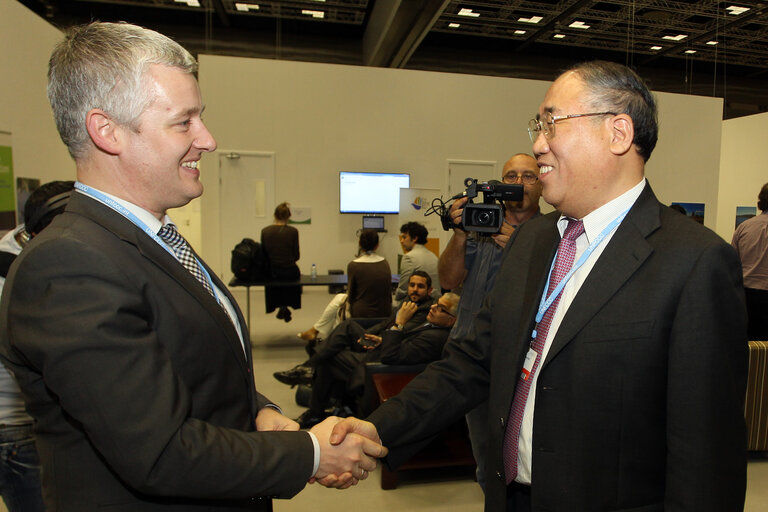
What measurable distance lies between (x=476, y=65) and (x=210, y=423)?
40.2ft

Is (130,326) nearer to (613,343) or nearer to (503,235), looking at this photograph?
(613,343)

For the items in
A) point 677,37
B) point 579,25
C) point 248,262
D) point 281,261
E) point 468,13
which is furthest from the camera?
point 677,37

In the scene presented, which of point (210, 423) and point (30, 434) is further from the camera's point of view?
point (30, 434)

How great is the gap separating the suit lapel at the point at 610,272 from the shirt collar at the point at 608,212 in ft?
0.19

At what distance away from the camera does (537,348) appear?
1.35 metres

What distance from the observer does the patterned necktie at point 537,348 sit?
1.35m

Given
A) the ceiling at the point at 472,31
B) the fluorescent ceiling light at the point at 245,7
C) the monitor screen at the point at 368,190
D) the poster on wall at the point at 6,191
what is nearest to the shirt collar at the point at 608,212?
the poster on wall at the point at 6,191

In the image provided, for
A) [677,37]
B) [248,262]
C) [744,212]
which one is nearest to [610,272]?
[248,262]

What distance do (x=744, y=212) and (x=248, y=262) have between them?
971cm

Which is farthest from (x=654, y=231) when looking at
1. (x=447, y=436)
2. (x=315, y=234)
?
(x=315, y=234)

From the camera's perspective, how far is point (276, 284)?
6199 millimetres

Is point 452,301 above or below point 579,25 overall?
below

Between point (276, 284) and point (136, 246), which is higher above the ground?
point (136, 246)

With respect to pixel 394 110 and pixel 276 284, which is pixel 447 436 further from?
pixel 394 110
